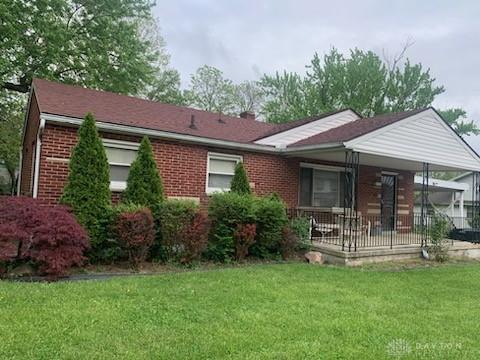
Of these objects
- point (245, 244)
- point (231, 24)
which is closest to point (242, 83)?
point (231, 24)

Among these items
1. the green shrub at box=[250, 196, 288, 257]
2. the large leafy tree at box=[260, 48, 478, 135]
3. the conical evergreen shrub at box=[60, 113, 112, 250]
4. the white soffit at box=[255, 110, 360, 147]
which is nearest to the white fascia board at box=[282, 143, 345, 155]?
the white soffit at box=[255, 110, 360, 147]

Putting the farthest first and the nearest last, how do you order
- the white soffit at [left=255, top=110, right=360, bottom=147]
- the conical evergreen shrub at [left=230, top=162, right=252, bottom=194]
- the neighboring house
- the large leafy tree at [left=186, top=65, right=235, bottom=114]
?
the large leafy tree at [left=186, top=65, right=235, bottom=114] < the neighboring house < the white soffit at [left=255, top=110, right=360, bottom=147] < the conical evergreen shrub at [left=230, top=162, right=252, bottom=194]

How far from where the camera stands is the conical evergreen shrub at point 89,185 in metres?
7.36

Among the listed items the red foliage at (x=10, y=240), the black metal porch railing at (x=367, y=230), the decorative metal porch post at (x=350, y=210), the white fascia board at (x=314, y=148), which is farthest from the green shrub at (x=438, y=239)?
the red foliage at (x=10, y=240)

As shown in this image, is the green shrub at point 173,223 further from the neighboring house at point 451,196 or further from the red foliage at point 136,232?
the neighboring house at point 451,196

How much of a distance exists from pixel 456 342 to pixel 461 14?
13075mm

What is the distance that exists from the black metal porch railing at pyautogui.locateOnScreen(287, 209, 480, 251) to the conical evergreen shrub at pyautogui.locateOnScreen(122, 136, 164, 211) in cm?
440

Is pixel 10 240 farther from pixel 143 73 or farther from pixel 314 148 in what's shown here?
pixel 143 73

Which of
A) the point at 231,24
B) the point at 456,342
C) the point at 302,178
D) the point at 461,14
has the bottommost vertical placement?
the point at 456,342

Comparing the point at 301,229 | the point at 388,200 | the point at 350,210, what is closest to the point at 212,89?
the point at 388,200

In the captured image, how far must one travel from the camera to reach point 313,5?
14.8m

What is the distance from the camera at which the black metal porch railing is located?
1038cm

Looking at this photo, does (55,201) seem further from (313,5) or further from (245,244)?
(313,5)

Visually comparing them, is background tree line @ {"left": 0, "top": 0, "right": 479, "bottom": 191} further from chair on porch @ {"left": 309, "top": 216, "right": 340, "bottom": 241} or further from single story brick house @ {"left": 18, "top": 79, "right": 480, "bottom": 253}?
chair on porch @ {"left": 309, "top": 216, "right": 340, "bottom": 241}
